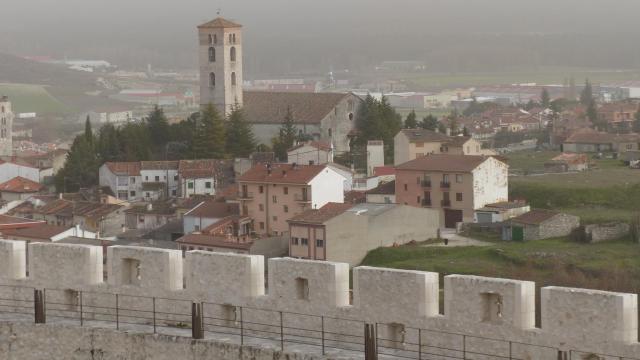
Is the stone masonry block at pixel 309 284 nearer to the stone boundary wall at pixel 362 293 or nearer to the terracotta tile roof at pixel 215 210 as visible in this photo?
the stone boundary wall at pixel 362 293

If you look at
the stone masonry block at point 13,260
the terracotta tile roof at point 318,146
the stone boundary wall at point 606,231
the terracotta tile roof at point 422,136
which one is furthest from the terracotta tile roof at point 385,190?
the stone masonry block at point 13,260

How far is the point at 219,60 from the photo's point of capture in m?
74.2

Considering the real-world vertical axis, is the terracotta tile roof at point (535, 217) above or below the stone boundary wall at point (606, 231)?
above

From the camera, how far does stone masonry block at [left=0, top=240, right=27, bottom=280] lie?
434 inches

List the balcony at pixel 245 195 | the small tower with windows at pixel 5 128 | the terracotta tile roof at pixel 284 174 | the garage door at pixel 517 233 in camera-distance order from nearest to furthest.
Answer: the garage door at pixel 517 233 → the terracotta tile roof at pixel 284 174 → the balcony at pixel 245 195 → the small tower with windows at pixel 5 128

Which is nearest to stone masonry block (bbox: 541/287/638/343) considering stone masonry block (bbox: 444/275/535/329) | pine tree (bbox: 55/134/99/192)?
stone masonry block (bbox: 444/275/535/329)

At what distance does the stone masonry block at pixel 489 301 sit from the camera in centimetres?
912

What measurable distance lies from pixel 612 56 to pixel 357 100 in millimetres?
122601

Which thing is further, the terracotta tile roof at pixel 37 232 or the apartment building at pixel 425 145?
the apartment building at pixel 425 145

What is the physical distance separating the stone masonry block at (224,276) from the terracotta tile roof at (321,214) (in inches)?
1189

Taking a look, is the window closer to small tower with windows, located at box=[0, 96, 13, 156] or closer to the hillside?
small tower with windows, located at box=[0, 96, 13, 156]

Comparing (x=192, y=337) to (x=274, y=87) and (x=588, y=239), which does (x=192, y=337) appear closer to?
(x=588, y=239)

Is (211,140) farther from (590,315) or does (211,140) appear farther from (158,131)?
(590,315)

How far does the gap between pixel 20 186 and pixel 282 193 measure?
718 inches
